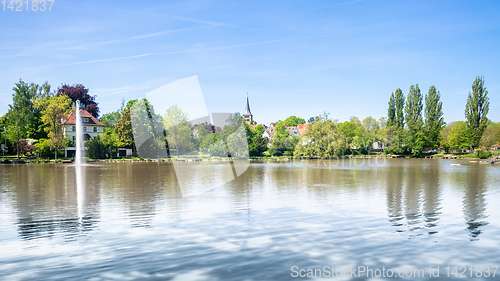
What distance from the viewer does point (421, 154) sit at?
93688 mm

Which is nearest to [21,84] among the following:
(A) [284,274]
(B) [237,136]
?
(B) [237,136]

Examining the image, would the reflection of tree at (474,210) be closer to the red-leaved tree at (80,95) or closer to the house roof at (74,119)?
the house roof at (74,119)

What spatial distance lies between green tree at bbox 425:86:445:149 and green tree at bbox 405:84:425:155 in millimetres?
1908

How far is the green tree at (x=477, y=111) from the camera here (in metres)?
81.6

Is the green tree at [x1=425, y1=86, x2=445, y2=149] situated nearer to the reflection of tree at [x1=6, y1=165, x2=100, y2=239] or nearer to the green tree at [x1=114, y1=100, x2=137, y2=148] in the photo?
the green tree at [x1=114, y1=100, x2=137, y2=148]

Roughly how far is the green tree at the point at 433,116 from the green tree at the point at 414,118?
1908mm

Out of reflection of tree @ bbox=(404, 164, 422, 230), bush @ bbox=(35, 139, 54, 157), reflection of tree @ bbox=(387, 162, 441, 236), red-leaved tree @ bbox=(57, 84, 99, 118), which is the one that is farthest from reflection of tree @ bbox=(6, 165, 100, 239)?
red-leaved tree @ bbox=(57, 84, 99, 118)

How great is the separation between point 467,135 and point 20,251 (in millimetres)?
94247

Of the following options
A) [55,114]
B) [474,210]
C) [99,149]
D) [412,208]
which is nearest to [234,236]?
[412,208]

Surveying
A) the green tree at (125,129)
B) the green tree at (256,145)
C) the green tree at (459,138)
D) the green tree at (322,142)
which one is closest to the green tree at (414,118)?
the green tree at (459,138)

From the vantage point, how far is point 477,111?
268 ft

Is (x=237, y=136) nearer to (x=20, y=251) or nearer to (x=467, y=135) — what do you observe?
(x=467, y=135)

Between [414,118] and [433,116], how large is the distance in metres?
4.59

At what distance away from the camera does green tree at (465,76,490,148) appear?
8156 cm
